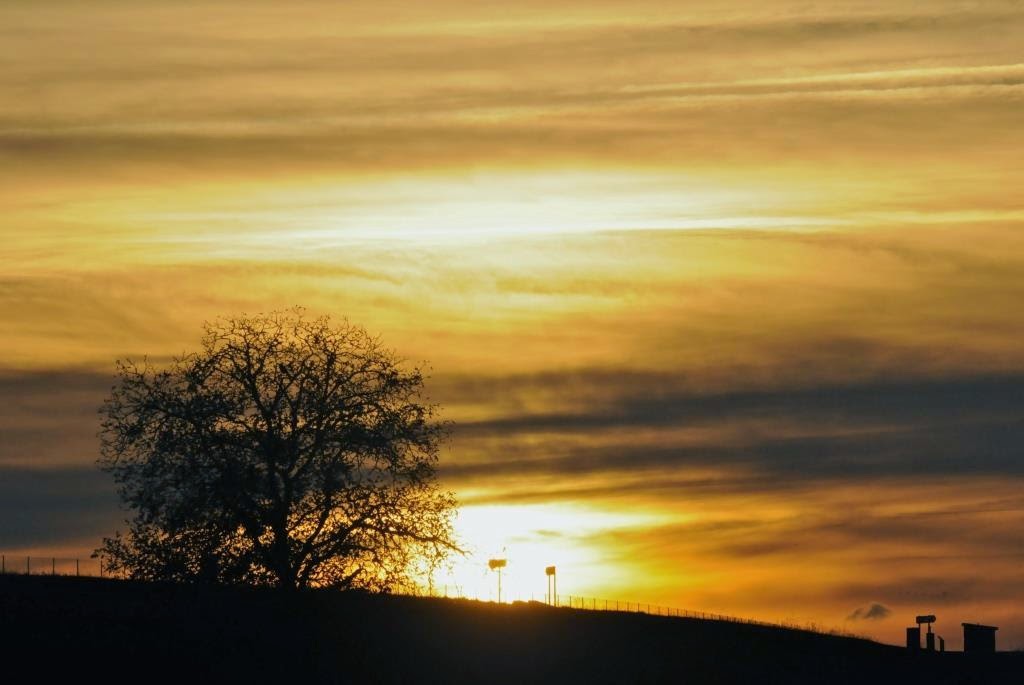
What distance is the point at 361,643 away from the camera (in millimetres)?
73500

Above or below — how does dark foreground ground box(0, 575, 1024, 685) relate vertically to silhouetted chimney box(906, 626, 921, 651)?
below

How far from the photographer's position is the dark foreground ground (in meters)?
64.9

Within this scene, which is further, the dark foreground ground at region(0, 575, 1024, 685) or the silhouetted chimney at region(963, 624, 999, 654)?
the silhouetted chimney at region(963, 624, 999, 654)

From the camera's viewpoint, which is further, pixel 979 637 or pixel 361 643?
pixel 979 637

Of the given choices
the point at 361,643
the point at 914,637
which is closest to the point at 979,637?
the point at 914,637

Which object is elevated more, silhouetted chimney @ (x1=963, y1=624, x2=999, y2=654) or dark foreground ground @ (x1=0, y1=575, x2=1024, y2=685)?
silhouetted chimney @ (x1=963, y1=624, x2=999, y2=654)

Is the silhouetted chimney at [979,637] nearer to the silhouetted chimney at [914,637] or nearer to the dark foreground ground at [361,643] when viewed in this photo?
the silhouetted chimney at [914,637]

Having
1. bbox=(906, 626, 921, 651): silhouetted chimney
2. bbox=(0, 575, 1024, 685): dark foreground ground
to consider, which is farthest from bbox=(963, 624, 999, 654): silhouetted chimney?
bbox=(0, 575, 1024, 685): dark foreground ground

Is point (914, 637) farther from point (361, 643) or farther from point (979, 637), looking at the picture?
point (361, 643)

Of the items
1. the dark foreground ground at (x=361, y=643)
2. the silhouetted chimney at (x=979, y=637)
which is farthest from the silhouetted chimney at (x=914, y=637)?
the dark foreground ground at (x=361, y=643)

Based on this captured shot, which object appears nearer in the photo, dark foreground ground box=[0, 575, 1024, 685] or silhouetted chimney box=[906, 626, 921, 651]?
dark foreground ground box=[0, 575, 1024, 685]

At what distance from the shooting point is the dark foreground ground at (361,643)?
6494 cm

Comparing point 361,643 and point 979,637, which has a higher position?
point 979,637

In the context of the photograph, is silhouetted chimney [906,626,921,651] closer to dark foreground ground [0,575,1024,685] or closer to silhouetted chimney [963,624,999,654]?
silhouetted chimney [963,624,999,654]
